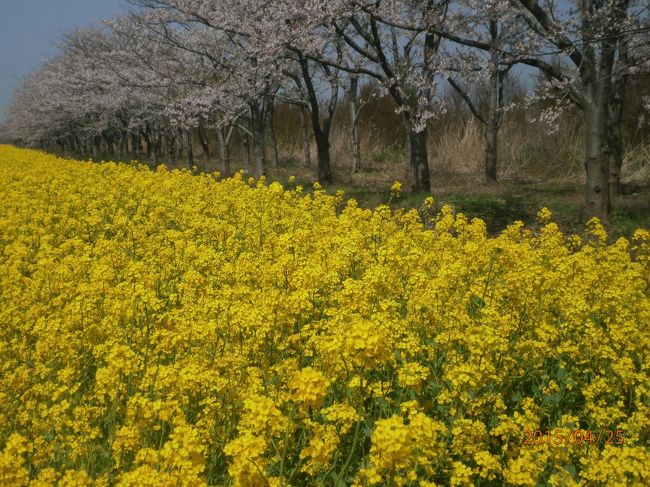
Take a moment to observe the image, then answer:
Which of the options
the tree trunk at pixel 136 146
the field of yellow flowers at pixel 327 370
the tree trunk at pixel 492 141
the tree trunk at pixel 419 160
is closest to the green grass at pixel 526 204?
the tree trunk at pixel 419 160

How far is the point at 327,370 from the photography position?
11.1 ft

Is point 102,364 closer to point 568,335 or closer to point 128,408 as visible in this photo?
point 128,408

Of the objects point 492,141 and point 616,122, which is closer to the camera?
point 616,122

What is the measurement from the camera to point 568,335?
165 inches

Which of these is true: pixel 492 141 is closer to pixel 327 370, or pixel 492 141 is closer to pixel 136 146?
pixel 327 370

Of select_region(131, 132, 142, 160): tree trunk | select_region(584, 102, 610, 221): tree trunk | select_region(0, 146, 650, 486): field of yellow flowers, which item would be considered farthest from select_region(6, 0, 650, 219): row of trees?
select_region(131, 132, 142, 160): tree trunk

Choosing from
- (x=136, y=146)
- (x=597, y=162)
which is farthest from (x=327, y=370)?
(x=136, y=146)

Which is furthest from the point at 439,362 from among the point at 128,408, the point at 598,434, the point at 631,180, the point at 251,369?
the point at 631,180

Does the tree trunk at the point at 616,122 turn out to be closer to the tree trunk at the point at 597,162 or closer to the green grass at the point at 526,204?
the green grass at the point at 526,204

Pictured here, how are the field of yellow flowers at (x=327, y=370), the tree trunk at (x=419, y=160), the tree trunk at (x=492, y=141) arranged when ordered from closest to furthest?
the field of yellow flowers at (x=327, y=370)
the tree trunk at (x=419, y=160)
the tree trunk at (x=492, y=141)

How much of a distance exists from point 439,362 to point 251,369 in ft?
4.35

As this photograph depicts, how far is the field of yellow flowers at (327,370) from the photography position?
104 inches

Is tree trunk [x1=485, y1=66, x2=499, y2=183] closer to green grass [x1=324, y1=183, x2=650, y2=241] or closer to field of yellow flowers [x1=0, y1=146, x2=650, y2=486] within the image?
green grass [x1=324, y1=183, x2=650, y2=241]

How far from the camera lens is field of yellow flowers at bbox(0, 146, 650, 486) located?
2639 millimetres
